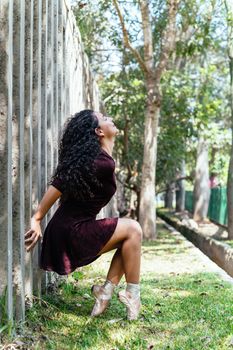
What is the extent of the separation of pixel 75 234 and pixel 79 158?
1.68 ft

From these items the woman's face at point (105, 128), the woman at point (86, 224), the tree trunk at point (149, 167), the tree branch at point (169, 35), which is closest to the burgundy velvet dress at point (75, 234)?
the woman at point (86, 224)

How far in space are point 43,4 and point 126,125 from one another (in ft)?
37.3

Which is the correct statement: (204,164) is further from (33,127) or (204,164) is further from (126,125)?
(33,127)

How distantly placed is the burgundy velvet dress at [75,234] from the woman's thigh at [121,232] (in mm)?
31

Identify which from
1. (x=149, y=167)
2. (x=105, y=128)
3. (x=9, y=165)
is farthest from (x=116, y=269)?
(x=149, y=167)

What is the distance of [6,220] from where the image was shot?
3340 millimetres

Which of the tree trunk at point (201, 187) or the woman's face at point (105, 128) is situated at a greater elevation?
the woman's face at point (105, 128)

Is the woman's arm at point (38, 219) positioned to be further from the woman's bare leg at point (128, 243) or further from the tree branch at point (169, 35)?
the tree branch at point (169, 35)

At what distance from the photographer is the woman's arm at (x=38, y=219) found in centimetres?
Result: 399

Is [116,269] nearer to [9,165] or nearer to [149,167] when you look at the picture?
[9,165]

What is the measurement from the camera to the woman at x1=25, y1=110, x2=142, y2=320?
4094mm

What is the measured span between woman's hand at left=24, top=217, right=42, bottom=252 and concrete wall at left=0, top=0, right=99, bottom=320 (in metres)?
0.05

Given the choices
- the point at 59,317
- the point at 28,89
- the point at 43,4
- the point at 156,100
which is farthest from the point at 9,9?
the point at 156,100

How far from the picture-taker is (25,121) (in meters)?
3.99
